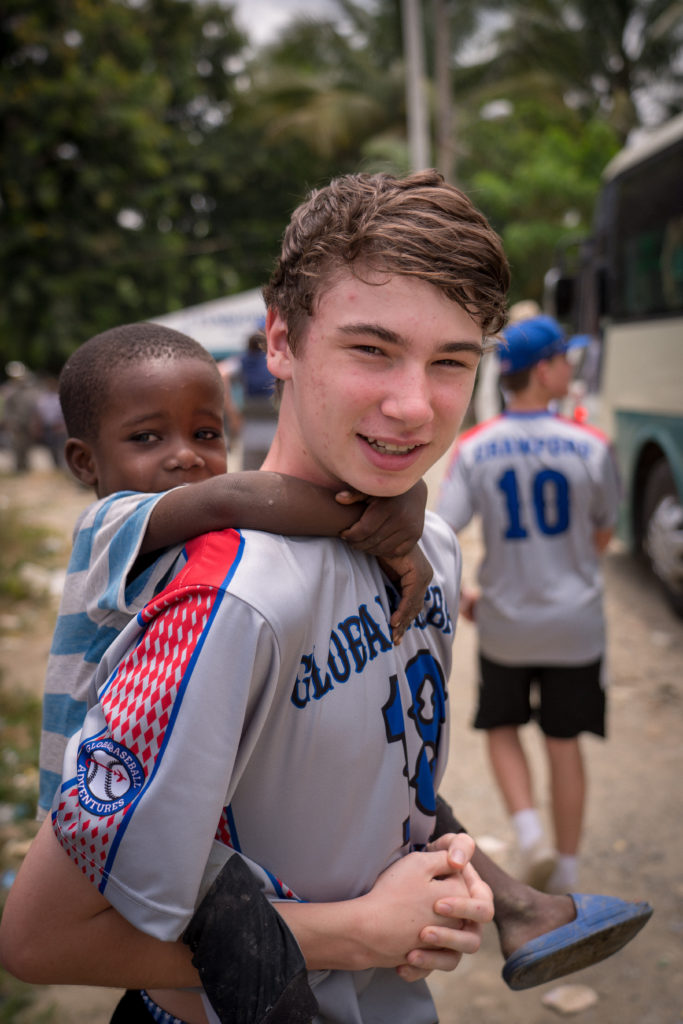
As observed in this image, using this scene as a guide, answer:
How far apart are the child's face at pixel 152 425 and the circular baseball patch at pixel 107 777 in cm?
61

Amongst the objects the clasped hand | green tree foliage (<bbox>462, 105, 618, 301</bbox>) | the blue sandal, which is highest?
green tree foliage (<bbox>462, 105, 618, 301</bbox>)

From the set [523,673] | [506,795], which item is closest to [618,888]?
[506,795]

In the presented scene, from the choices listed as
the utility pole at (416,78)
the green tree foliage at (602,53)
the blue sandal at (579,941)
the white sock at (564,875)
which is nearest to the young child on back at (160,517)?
the blue sandal at (579,941)

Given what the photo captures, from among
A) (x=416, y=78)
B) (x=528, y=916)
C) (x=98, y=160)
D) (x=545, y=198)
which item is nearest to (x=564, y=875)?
(x=528, y=916)

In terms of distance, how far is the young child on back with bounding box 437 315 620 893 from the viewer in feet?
11.0

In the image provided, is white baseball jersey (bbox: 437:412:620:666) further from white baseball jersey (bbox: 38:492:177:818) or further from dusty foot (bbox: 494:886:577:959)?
white baseball jersey (bbox: 38:492:177:818)

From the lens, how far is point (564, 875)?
3.29 m

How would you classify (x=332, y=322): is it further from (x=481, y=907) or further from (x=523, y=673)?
(x=523, y=673)

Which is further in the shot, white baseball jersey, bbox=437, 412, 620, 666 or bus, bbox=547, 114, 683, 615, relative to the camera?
bus, bbox=547, 114, 683, 615

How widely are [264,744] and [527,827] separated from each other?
246cm

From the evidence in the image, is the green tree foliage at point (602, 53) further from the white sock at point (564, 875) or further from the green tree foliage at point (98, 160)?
the white sock at point (564, 875)

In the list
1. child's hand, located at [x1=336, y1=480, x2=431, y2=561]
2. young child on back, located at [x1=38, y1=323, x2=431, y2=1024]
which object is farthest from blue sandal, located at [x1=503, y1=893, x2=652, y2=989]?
child's hand, located at [x1=336, y1=480, x2=431, y2=561]

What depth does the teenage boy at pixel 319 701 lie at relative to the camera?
1023 mm

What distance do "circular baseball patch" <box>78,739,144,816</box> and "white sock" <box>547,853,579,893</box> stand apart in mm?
2648
